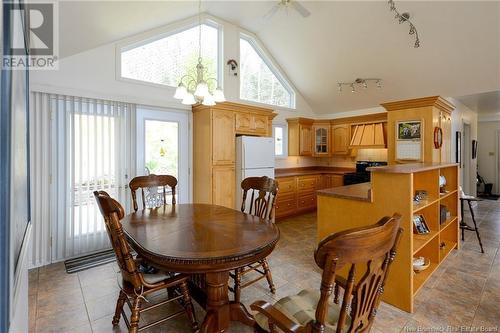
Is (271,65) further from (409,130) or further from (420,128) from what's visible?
(420,128)

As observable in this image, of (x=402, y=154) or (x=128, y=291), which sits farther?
(x=402, y=154)

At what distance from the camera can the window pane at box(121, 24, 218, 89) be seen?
12.4 ft

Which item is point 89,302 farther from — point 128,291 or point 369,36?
point 369,36

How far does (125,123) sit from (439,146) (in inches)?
203

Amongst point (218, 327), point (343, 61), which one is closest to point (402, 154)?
point (343, 61)

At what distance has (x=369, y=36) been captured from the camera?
4.08m

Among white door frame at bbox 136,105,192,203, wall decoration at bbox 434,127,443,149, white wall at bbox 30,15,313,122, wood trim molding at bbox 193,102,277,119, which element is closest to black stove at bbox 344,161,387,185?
wall decoration at bbox 434,127,443,149

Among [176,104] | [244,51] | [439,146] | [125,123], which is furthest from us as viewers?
[244,51]

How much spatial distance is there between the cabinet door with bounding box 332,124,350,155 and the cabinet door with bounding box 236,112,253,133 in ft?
8.81

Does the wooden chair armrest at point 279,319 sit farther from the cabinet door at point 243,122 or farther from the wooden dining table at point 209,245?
the cabinet door at point 243,122

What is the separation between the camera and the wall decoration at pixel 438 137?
426 cm

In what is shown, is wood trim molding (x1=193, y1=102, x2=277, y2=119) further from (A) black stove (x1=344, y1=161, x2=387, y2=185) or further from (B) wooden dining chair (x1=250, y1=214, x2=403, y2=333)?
(B) wooden dining chair (x1=250, y1=214, x2=403, y2=333)

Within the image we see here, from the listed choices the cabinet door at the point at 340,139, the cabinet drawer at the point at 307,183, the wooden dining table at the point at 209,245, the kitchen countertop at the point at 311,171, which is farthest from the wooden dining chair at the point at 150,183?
the cabinet door at the point at 340,139

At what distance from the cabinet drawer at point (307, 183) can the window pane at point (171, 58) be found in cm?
282
